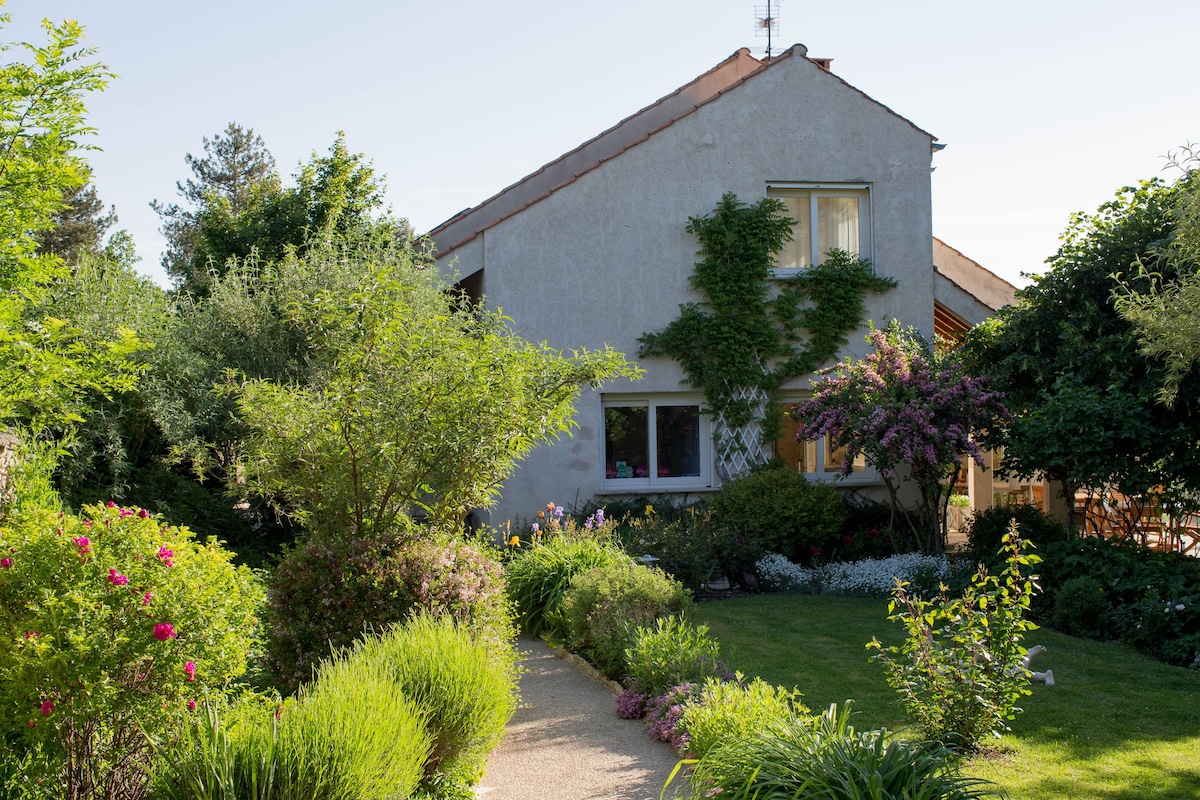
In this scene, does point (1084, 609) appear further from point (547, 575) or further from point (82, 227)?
point (82, 227)

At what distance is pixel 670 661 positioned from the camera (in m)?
6.42

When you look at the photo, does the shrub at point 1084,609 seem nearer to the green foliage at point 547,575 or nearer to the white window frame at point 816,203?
the green foliage at point 547,575

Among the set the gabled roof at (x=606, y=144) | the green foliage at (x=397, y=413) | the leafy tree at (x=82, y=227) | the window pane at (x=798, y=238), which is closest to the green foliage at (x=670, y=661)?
the green foliage at (x=397, y=413)

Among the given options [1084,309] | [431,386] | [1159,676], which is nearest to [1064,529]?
[1084,309]

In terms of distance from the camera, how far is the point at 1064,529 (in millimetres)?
11711

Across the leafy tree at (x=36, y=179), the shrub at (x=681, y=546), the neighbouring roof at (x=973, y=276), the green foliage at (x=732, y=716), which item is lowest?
the green foliage at (x=732, y=716)

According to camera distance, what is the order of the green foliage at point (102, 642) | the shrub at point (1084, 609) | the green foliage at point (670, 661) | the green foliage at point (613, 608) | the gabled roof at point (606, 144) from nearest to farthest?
the green foliage at point (102, 642) < the green foliage at point (670, 661) < the green foliage at point (613, 608) < the shrub at point (1084, 609) < the gabled roof at point (606, 144)

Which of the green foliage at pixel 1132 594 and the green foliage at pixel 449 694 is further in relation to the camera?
the green foliage at pixel 1132 594

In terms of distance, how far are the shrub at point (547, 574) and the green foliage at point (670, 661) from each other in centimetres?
216

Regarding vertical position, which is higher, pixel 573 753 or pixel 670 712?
pixel 670 712

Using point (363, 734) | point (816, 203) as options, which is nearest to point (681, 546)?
point (816, 203)

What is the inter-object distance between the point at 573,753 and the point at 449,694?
1.23 m

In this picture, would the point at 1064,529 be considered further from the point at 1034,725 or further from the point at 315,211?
the point at 315,211

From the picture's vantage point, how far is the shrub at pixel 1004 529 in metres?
11.3
